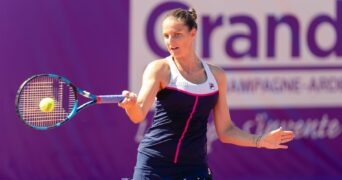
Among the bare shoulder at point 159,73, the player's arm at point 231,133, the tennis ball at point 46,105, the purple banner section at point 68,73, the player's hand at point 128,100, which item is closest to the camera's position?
the player's hand at point 128,100

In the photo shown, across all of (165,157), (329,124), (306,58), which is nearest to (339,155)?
(329,124)

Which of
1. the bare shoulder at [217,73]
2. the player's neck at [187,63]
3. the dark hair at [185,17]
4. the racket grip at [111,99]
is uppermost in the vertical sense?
the dark hair at [185,17]

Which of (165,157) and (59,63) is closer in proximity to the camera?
(165,157)

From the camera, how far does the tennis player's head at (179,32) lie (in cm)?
338

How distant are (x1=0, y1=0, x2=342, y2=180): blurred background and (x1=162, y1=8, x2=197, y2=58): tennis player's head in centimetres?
277

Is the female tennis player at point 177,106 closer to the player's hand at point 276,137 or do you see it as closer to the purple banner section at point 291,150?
the player's hand at point 276,137

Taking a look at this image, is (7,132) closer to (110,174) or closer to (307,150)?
(110,174)

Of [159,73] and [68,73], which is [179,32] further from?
[68,73]

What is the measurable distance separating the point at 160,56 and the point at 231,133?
2.62 metres

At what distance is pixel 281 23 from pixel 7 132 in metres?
2.48

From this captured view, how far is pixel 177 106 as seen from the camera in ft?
11.1

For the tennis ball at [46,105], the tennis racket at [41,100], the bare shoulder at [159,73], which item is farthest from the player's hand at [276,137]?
Result: the tennis ball at [46,105]

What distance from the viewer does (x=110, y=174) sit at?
20.4 feet

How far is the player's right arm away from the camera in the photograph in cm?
324
